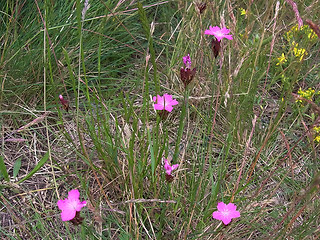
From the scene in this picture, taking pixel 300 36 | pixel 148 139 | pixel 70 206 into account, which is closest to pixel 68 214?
pixel 70 206

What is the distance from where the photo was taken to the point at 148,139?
1.25 meters

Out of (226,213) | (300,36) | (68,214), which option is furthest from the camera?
(300,36)

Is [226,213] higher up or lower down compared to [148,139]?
lower down

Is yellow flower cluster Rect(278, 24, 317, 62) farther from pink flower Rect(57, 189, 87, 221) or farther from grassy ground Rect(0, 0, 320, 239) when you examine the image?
pink flower Rect(57, 189, 87, 221)

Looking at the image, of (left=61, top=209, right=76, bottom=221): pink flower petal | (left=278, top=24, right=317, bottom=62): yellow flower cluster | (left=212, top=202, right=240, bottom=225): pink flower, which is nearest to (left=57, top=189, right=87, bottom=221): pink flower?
(left=61, top=209, right=76, bottom=221): pink flower petal

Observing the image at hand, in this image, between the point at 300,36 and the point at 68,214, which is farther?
the point at 300,36

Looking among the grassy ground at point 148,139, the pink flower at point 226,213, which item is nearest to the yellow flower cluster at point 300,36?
the grassy ground at point 148,139

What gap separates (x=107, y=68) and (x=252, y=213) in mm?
1156

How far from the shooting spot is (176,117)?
5.91ft

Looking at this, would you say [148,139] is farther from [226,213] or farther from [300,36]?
[300,36]

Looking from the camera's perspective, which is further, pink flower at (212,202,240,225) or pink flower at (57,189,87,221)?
pink flower at (212,202,240,225)

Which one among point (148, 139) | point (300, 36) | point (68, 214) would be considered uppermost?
point (300, 36)

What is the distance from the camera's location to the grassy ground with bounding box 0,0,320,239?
122cm

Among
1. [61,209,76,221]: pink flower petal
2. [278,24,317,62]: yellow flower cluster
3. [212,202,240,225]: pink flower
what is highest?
[278,24,317,62]: yellow flower cluster
